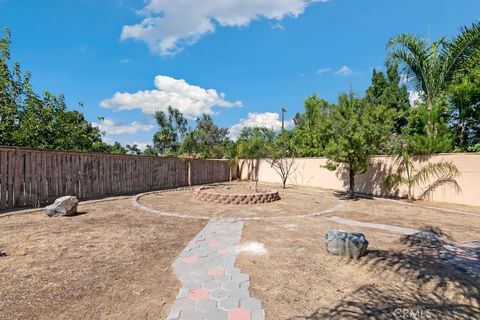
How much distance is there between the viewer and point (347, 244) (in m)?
4.24

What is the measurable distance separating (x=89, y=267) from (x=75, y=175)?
734 centimetres

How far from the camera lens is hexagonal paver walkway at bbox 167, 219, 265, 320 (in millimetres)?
2666

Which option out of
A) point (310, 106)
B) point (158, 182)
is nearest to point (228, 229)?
point (158, 182)

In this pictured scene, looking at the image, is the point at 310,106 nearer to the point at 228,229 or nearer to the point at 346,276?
the point at 228,229

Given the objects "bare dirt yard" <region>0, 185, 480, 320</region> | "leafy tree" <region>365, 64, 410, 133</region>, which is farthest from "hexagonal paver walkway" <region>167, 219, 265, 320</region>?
"leafy tree" <region>365, 64, 410, 133</region>

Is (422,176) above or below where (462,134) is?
below

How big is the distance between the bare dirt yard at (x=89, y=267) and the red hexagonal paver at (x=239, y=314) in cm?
66

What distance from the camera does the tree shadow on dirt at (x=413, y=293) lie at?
106 inches

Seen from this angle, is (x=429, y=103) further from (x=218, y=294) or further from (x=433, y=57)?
(x=218, y=294)

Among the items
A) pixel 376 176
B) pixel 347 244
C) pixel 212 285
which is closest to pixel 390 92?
pixel 376 176

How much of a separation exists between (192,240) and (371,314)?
11.1 feet

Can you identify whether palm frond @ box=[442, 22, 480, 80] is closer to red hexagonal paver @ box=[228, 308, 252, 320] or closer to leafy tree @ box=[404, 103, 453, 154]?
leafy tree @ box=[404, 103, 453, 154]

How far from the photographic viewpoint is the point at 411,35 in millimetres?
11109

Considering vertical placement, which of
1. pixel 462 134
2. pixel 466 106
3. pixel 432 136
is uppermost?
pixel 466 106
